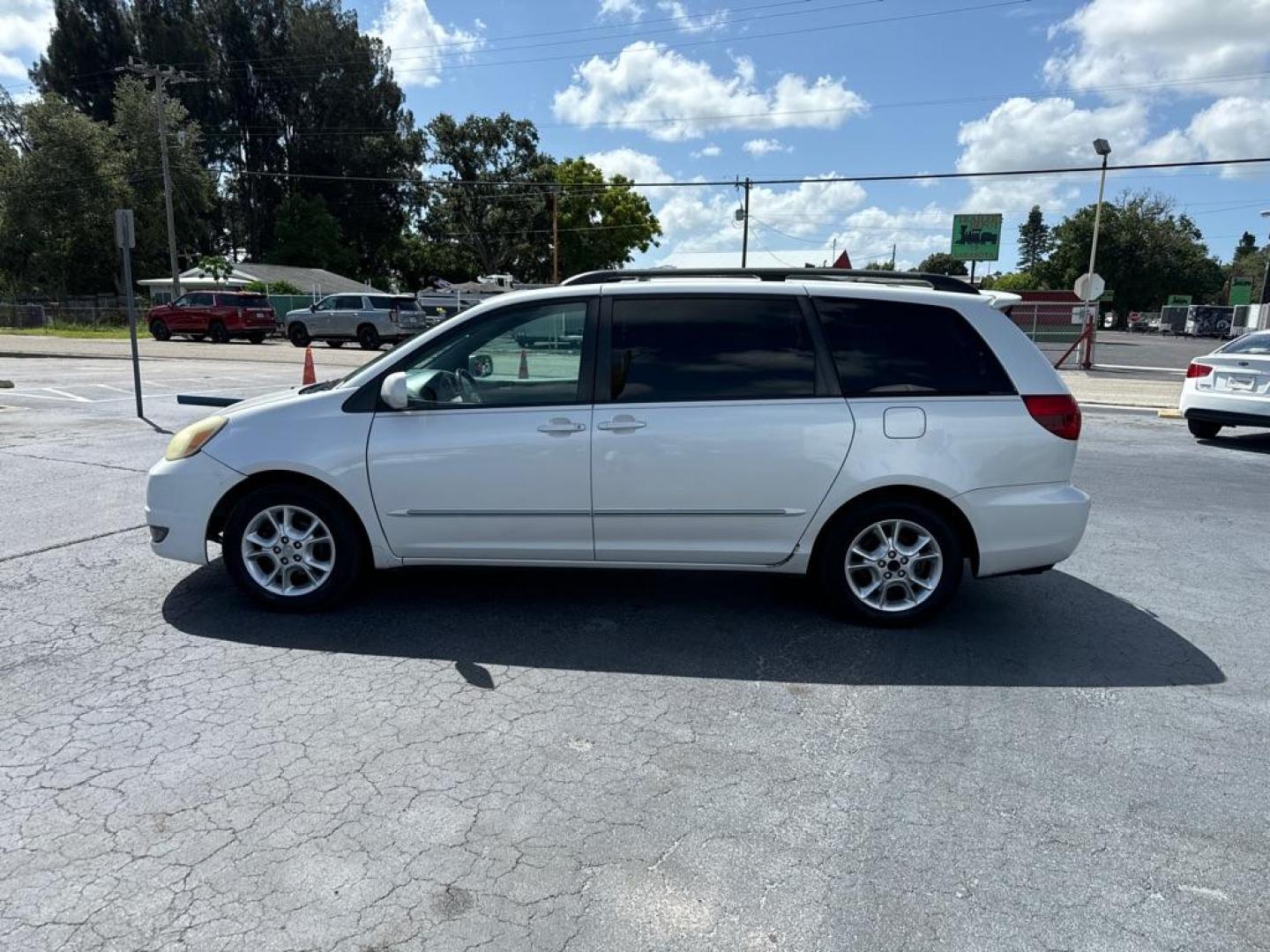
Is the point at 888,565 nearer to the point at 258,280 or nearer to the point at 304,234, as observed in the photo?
the point at 258,280

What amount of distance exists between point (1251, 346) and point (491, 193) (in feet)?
212

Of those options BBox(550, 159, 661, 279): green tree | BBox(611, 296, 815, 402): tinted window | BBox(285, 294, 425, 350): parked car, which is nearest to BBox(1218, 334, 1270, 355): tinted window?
BBox(611, 296, 815, 402): tinted window

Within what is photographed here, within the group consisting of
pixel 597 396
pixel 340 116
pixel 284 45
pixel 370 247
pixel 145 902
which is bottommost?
pixel 145 902

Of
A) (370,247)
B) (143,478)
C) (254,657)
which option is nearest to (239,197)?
(370,247)

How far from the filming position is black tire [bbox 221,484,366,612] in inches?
177

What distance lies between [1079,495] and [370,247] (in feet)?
236

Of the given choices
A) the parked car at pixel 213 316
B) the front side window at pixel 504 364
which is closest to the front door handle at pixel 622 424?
the front side window at pixel 504 364

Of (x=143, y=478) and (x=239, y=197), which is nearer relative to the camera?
(x=143, y=478)

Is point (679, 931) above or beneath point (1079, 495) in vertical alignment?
beneath

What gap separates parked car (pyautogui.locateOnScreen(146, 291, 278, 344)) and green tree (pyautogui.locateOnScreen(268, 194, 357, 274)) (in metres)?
30.9

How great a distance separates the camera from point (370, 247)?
6962 cm

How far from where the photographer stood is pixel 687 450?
14.1ft

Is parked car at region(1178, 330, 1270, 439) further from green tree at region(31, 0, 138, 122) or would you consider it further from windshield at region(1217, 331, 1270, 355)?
green tree at region(31, 0, 138, 122)

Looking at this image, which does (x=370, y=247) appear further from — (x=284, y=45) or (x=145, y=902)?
(x=145, y=902)
